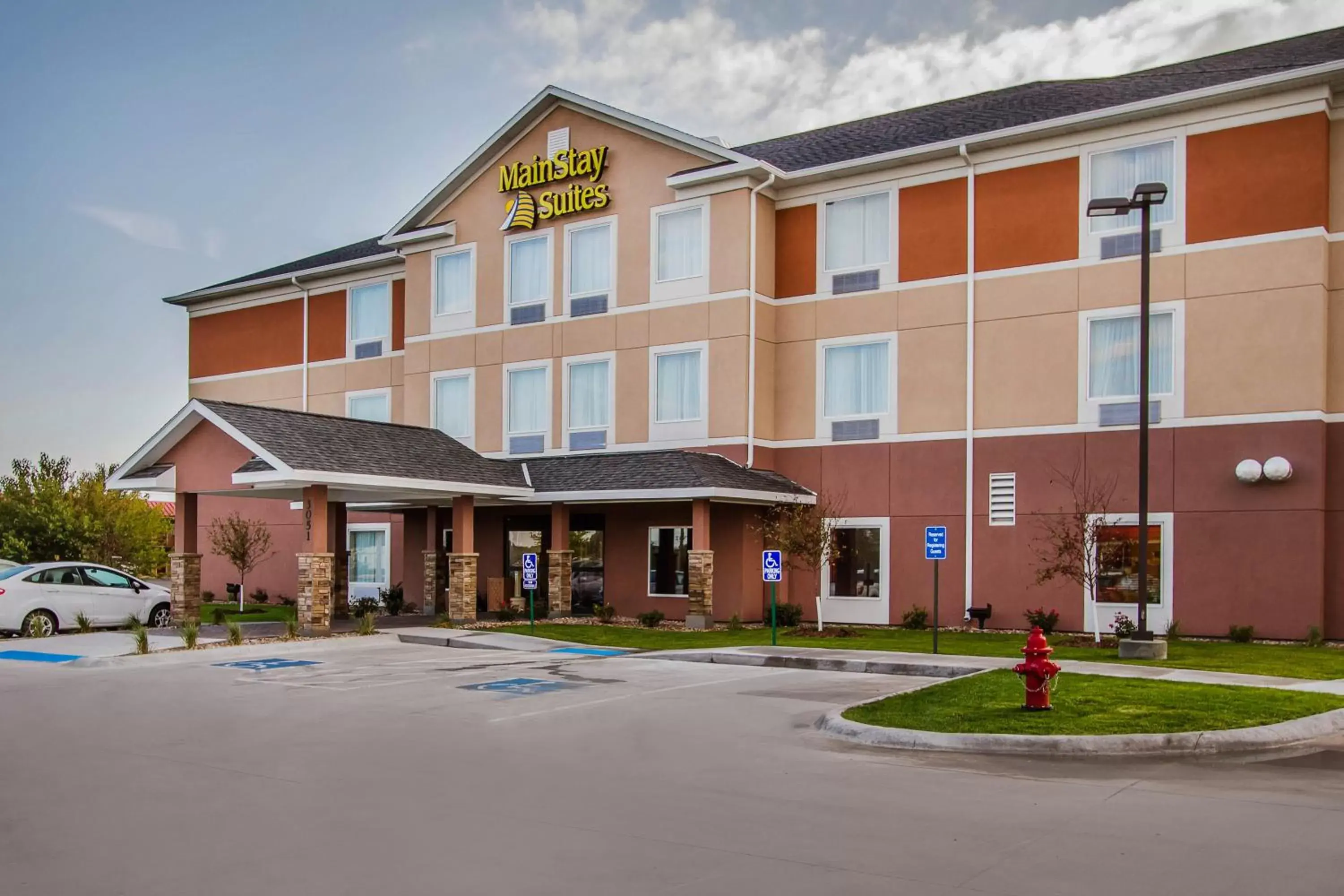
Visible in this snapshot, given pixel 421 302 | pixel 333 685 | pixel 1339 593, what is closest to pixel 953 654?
pixel 1339 593

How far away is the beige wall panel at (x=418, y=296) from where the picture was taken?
3344 centimetres

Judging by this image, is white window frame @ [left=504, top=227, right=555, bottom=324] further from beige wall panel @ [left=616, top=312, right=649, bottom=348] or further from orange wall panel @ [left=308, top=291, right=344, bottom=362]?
orange wall panel @ [left=308, top=291, right=344, bottom=362]

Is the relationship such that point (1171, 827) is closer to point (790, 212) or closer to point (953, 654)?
point (953, 654)

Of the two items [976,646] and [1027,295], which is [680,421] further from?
[976,646]

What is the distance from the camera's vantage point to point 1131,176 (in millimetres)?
24391

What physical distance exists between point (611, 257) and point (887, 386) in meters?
7.80

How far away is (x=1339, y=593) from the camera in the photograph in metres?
22.5

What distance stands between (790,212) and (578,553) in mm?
9899

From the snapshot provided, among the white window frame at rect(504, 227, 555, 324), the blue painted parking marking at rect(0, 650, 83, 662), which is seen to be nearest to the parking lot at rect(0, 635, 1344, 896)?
the blue painted parking marking at rect(0, 650, 83, 662)

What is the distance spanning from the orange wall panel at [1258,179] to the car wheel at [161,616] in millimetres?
23015

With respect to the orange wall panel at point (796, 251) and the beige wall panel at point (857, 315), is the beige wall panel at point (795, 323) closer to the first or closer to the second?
the beige wall panel at point (857, 315)

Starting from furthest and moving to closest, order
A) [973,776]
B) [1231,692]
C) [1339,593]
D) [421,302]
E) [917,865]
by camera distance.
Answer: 1. [421,302]
2. [1339,593]
3. [1231,692]
4. [973,776]
5. [917,865]

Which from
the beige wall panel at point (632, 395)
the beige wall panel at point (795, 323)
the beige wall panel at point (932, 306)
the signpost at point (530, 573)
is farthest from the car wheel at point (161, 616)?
the beige wall panel at point (932, 306)

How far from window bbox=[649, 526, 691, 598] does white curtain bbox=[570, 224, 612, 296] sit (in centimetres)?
629
